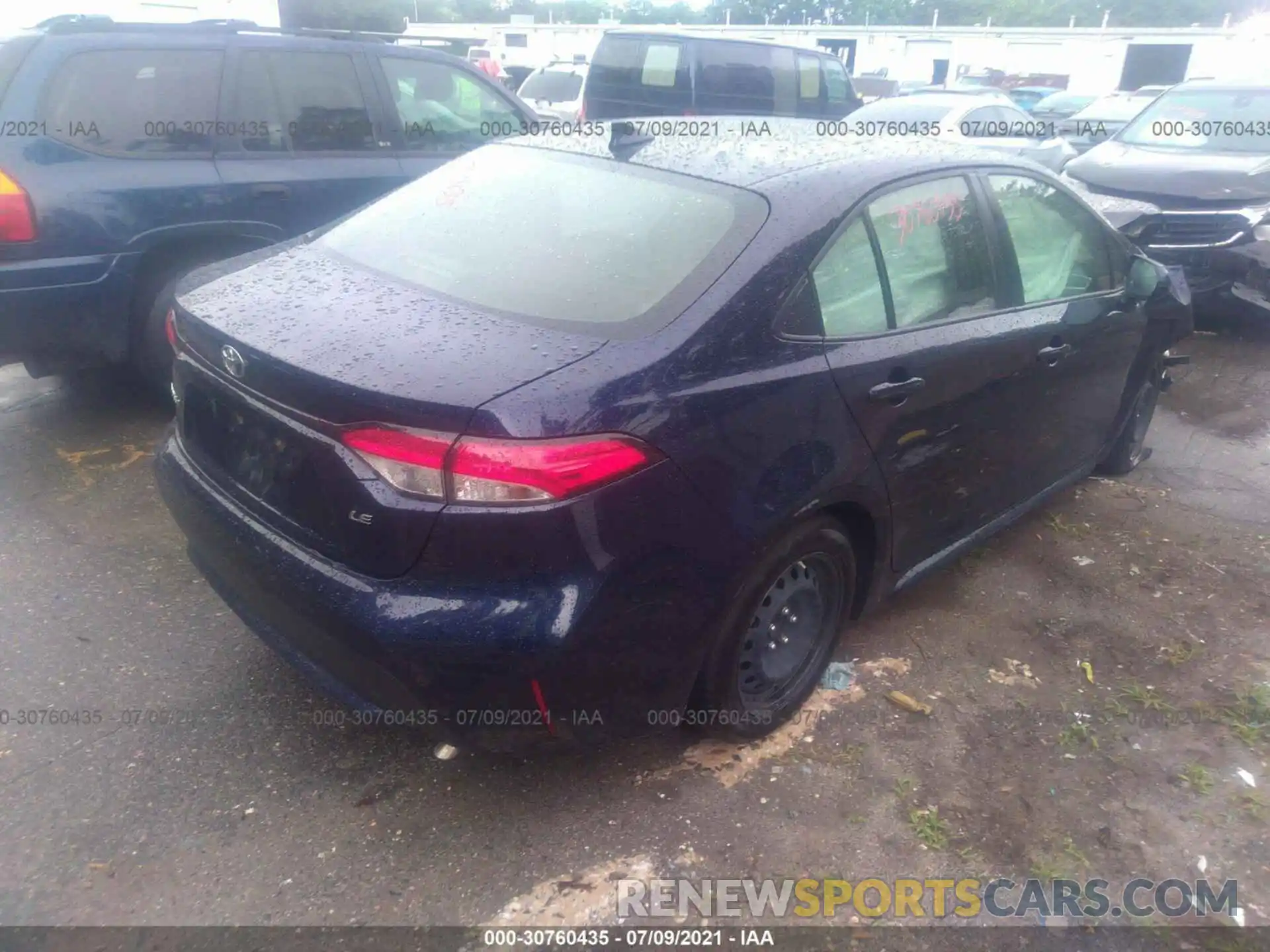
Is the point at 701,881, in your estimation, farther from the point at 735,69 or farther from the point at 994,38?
the point at 994,38

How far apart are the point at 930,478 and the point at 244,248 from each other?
11.4ft

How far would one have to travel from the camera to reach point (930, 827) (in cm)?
250

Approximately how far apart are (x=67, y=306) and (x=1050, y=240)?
13.1 feet

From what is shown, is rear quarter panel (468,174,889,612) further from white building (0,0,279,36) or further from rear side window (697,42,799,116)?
rear side window (697,42,799,116)

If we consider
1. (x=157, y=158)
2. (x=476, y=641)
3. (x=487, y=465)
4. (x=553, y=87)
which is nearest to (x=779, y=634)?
(x=476, y=641)

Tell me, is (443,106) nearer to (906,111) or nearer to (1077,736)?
(1077,736)

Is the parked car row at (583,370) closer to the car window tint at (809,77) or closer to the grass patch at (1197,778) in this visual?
the grass patch at (1197,778)

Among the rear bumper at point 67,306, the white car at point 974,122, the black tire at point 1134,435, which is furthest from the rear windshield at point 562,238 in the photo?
the white car at point 974,122

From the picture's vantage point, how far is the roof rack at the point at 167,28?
14.2 feet

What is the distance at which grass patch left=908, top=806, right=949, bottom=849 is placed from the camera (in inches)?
96.7

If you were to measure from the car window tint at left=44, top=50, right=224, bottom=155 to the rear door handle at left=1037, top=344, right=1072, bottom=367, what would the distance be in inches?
151

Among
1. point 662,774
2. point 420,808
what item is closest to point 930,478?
point 662,774

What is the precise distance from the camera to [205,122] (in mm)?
4477

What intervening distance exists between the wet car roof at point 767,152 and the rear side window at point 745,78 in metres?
7.19
